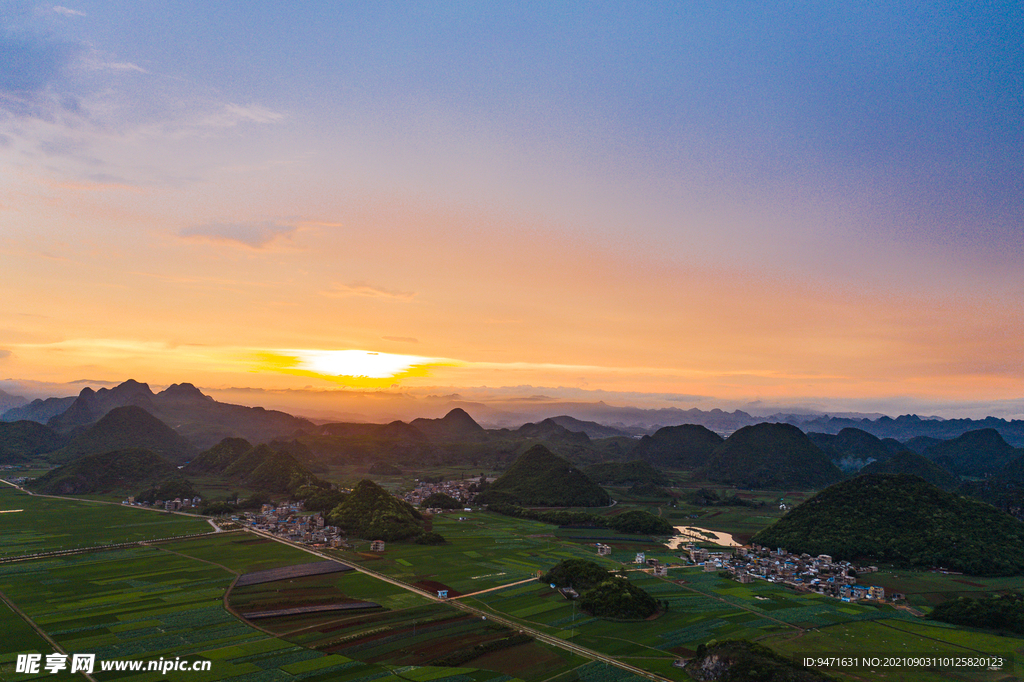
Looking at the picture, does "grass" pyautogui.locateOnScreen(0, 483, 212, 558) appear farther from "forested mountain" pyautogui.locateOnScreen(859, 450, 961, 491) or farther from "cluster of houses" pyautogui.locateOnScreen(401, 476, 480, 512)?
"forested mountain" pyautogui.locateOnScreen(859, 450, 961, 491)

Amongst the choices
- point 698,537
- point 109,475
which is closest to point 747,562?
point 698,537

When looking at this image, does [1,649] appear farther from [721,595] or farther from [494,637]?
[721,595]

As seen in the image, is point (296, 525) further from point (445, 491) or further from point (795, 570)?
point (795, 570)

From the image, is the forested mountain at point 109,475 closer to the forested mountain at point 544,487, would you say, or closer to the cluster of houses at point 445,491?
the cluster of houses at point 445,491

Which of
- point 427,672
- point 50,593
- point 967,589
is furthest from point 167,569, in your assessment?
point 967,589

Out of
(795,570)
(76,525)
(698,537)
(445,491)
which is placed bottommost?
(445,491)

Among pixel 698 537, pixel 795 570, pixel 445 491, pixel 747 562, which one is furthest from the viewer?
pixel 445 491

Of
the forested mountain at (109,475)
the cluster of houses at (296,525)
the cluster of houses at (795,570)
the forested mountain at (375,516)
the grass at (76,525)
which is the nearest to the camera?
the cluster of houses at (795,570)

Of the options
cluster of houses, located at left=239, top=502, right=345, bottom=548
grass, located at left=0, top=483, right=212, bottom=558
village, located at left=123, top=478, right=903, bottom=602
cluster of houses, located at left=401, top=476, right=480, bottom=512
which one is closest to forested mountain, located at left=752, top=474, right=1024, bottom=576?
village, located at left=123, top=478, right=903, bottom=602

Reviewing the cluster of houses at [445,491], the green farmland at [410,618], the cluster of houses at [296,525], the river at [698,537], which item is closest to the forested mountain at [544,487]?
the cluster of houses at [445,491]
